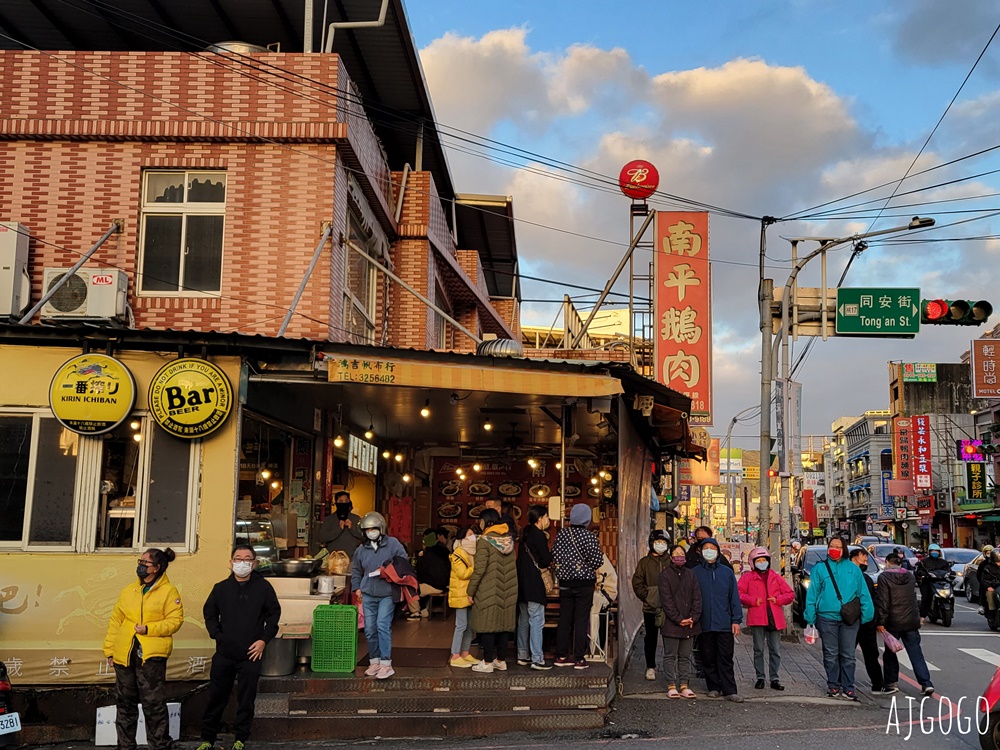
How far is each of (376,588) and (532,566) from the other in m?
1.79

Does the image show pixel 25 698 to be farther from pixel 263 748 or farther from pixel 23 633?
pixel 263 748

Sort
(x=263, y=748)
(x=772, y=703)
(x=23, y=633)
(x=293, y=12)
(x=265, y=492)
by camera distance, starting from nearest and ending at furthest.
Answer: (x=263, y=748) → (x=23, y=633) → (x=772, y=703) → (x=265, y=492) → (x=293, y=12)

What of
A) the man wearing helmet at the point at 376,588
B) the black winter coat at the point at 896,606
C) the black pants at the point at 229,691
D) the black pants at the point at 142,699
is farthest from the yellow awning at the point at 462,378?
the black winter coat at the point at 896,606

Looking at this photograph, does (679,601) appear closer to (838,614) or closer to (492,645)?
(838,614)

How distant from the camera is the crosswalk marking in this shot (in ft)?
48.6

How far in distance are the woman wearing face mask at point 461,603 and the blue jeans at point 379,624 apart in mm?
748

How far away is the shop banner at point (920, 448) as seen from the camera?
5619cm

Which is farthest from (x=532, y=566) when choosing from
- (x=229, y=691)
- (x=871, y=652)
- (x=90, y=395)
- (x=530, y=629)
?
(x=90, y=395)

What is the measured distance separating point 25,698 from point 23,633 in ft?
2.26

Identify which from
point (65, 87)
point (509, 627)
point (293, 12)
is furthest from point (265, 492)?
point (293, 12)

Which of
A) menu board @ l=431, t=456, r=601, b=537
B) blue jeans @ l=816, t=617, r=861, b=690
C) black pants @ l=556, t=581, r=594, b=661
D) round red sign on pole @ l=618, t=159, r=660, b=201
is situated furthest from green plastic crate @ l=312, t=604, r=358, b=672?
round red sign on pole @ l=618, t=159, r=660, b=201

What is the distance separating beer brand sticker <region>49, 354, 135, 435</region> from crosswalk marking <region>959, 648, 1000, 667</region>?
532 inches

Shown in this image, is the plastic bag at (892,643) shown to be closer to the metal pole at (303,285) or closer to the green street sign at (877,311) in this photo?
the green street sign at (877,311)

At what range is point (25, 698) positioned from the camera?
9102mm
